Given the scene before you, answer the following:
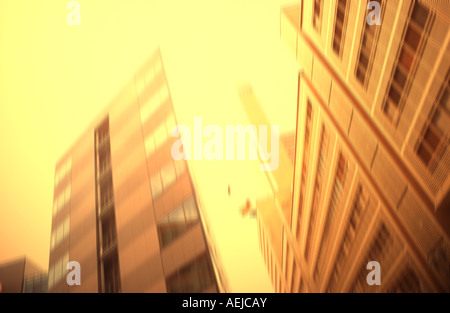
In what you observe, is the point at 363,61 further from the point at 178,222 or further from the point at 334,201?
Result: the point at 178,222

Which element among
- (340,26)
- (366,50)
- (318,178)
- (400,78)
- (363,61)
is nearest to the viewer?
→ (400,78)

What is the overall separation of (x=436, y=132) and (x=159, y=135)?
1794cm

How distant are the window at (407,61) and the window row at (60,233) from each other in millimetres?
26838

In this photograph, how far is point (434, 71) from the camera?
10.1 m

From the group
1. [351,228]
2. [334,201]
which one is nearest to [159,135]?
[334,201]

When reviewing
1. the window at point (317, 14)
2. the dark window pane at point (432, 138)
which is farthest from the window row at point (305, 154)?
the dark window pane at point (432, 138)

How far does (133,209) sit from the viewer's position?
901 inches

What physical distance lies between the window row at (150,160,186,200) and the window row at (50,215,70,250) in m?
11.2

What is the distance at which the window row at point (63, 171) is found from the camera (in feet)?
106

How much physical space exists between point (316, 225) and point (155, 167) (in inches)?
691

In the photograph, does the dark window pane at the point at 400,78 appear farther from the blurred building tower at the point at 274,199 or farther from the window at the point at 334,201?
the blurred building tower at the point at 274,199

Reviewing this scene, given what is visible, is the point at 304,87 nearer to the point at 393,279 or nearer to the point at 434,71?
the point at 434,71

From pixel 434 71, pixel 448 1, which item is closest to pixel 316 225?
pixel 434 71
